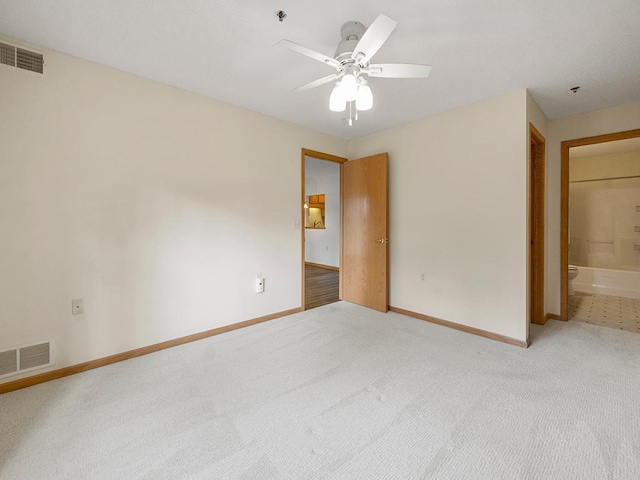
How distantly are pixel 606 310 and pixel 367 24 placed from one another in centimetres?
475

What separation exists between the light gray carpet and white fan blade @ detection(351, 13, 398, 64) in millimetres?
2149

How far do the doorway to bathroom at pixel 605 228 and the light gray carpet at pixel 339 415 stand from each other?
243 cm

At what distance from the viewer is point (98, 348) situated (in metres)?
2.28

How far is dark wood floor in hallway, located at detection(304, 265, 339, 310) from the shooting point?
4262 mm

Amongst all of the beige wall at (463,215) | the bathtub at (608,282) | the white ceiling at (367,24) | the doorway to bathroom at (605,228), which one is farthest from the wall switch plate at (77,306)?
the bathtub at (608,282)

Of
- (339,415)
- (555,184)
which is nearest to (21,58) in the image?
(339,415)

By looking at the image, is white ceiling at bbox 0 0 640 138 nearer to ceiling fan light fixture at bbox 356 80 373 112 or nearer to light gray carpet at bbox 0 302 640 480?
ceiling fan light fixture at bbox 356 80 373 112

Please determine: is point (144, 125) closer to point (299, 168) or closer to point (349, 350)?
point (299, 168)

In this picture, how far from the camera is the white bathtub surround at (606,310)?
3.24 metres

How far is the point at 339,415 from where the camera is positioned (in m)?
1.68

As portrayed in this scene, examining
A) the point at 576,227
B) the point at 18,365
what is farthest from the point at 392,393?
the point at 576,227

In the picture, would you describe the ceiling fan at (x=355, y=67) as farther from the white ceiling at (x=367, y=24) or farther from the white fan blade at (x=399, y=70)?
the white ceiling at (x=367, y=24)

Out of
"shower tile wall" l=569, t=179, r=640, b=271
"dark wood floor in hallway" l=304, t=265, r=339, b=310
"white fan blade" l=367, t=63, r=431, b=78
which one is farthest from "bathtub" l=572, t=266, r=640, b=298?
"white fan blade" l=367, t=63, r=431, b=78

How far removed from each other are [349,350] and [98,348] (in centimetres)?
214
